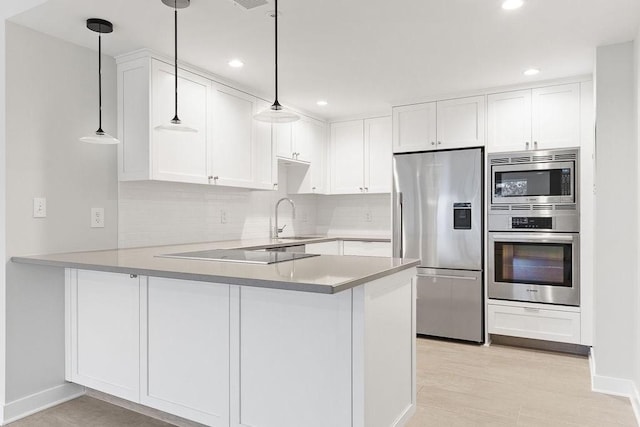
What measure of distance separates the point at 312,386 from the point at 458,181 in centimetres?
271

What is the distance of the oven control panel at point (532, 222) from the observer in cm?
373

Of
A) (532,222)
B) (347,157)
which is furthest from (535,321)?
(347,157)

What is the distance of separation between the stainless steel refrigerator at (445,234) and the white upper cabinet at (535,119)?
264 mm

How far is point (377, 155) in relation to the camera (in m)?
4.94

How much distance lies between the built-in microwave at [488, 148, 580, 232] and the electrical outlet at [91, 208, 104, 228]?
3.15 m

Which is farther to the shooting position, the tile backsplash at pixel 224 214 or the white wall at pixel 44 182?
the tile backsplash at pixel 224 214

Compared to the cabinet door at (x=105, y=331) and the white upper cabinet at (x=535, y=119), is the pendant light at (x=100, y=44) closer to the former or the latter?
the cabinet door at (x=105, y=331)

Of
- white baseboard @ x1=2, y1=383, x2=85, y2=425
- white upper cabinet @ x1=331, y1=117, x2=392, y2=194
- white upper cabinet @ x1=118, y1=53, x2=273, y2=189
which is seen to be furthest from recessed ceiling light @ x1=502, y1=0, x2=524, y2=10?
white baseboard @ x1=2, y1=383, x2=85, y2=425

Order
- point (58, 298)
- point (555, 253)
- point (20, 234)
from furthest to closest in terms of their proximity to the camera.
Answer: point (555, 253), point (58, 298), point (20, 234)

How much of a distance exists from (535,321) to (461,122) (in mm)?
1870

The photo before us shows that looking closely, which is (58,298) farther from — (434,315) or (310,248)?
(434,315)

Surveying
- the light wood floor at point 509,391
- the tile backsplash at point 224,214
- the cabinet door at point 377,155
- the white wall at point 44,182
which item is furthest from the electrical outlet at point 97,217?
the cabinet door at point 377,155

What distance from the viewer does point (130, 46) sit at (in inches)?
117

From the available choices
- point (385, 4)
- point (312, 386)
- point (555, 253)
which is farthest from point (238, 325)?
point (555, 253)
